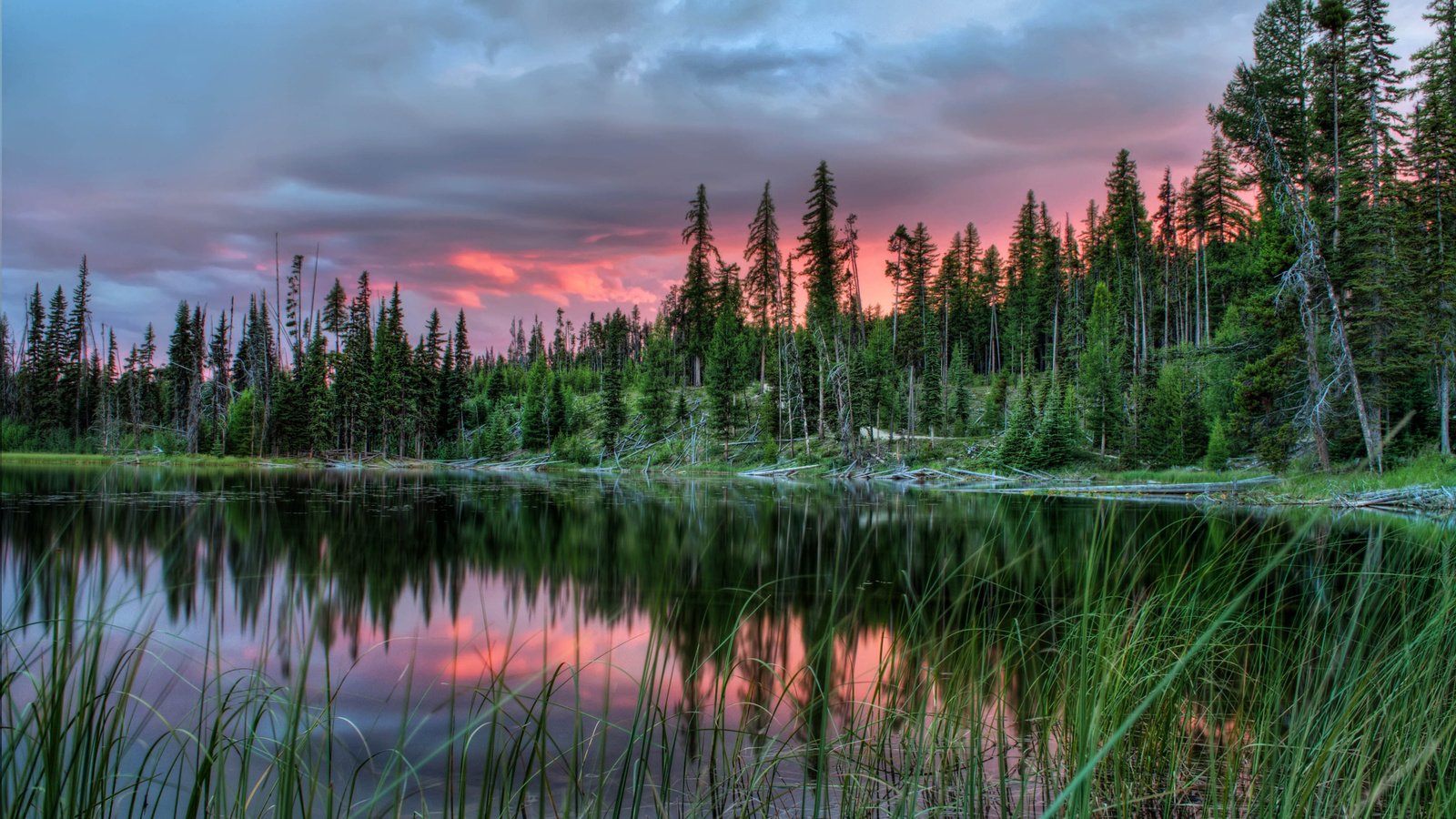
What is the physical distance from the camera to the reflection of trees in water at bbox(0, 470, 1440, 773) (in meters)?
4.00

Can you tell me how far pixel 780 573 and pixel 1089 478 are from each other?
23898mm

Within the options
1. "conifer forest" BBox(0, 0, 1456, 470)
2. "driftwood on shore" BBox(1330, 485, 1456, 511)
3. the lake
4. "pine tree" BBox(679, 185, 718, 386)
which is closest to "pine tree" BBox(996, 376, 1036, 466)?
"conifer forest" BBox(0, 0, 1456, 470)

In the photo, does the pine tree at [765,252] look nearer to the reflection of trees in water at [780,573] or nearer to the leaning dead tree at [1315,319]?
the reflection of trees in water at [780,573]

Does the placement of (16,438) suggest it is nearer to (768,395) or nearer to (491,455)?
(491,455)

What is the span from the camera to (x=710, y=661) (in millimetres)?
6602

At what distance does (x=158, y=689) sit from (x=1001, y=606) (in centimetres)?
824

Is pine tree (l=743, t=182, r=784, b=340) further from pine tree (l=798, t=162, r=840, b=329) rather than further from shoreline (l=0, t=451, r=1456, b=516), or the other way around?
shoreline (l=0, t=451, r=1456, b=516)

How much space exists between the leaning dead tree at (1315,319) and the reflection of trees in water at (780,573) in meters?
5.38

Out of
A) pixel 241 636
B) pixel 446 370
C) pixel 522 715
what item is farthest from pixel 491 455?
pixel 522 715

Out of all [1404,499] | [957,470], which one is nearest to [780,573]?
[1404,499]

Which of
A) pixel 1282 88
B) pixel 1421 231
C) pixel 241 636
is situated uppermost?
pixel 1282 88

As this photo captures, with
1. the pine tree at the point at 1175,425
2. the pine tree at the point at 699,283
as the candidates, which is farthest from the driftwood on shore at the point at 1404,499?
the pine tree at the point at 699,283

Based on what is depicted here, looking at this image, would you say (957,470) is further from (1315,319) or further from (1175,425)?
(1315,319)

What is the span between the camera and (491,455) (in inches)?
2185
